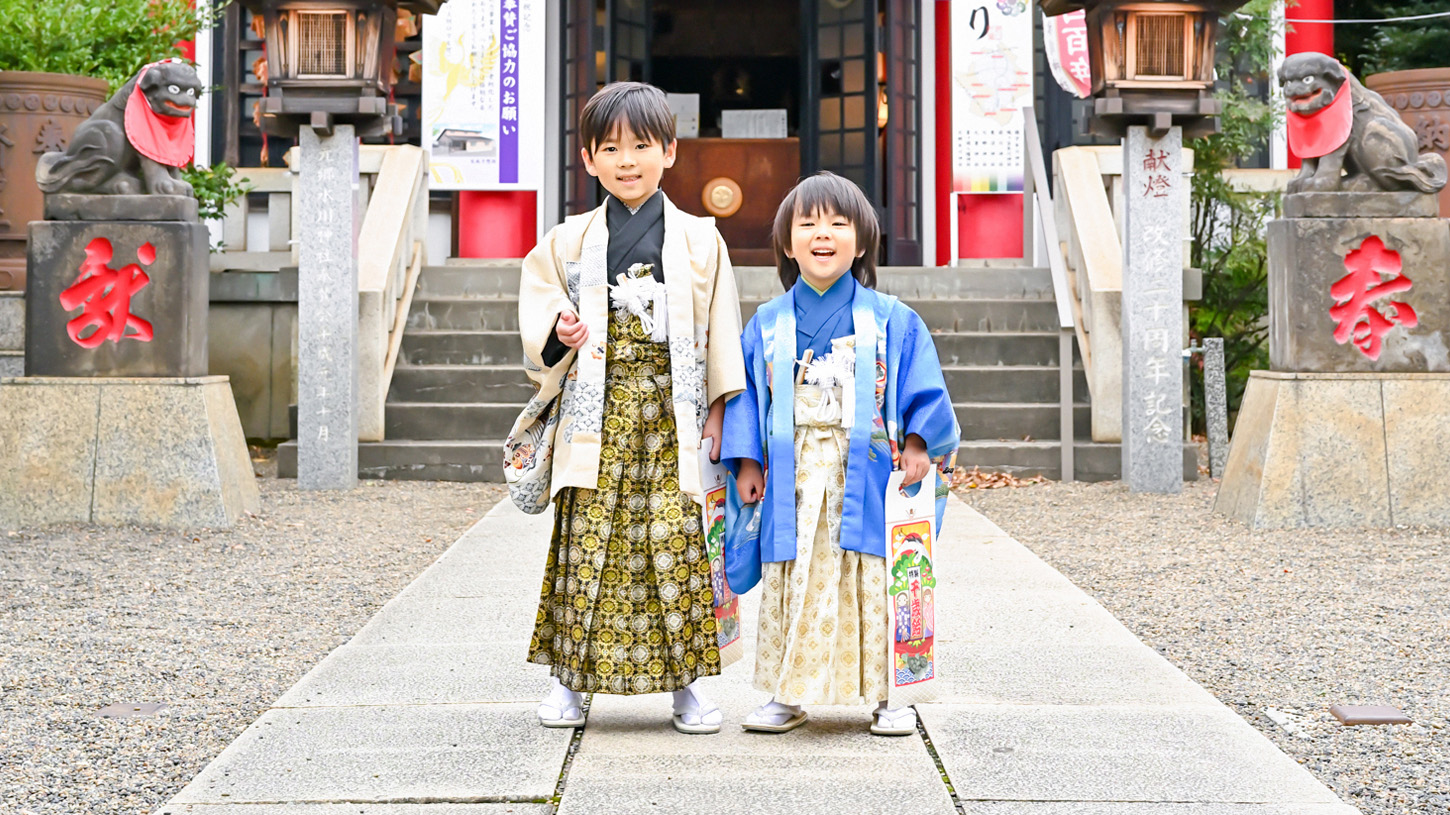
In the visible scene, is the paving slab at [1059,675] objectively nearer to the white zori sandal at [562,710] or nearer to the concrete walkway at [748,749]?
the concrete walkway at [748,749]

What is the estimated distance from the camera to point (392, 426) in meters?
8.41

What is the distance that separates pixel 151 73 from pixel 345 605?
2.94 metres

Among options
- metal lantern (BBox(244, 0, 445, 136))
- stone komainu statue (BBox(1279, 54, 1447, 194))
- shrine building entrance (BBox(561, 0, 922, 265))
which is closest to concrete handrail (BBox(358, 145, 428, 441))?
metal lantern (BBox(244, 0, 445, 136))

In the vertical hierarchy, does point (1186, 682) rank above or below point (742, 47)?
below

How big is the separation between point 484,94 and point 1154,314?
575 cm

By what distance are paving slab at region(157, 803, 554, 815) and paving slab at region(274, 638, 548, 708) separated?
2.42 ft

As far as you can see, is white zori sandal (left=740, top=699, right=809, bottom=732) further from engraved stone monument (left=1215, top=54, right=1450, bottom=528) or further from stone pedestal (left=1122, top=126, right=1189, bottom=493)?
stone pedestal (left=1122, top=126, right=1189, bottom=493)

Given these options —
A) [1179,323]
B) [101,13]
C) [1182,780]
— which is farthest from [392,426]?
[1182,780]

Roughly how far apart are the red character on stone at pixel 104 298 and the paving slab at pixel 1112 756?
174 inches

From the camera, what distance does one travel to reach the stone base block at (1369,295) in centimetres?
639

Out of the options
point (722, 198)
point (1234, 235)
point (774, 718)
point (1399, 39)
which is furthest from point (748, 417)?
point (722, 198)

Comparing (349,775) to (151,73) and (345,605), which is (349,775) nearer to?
(345,605)

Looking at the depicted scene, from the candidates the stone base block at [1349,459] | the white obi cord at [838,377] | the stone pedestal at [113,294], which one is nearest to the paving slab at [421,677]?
the white obi cord at [838,377]

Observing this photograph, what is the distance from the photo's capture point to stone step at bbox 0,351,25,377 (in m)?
7.85
